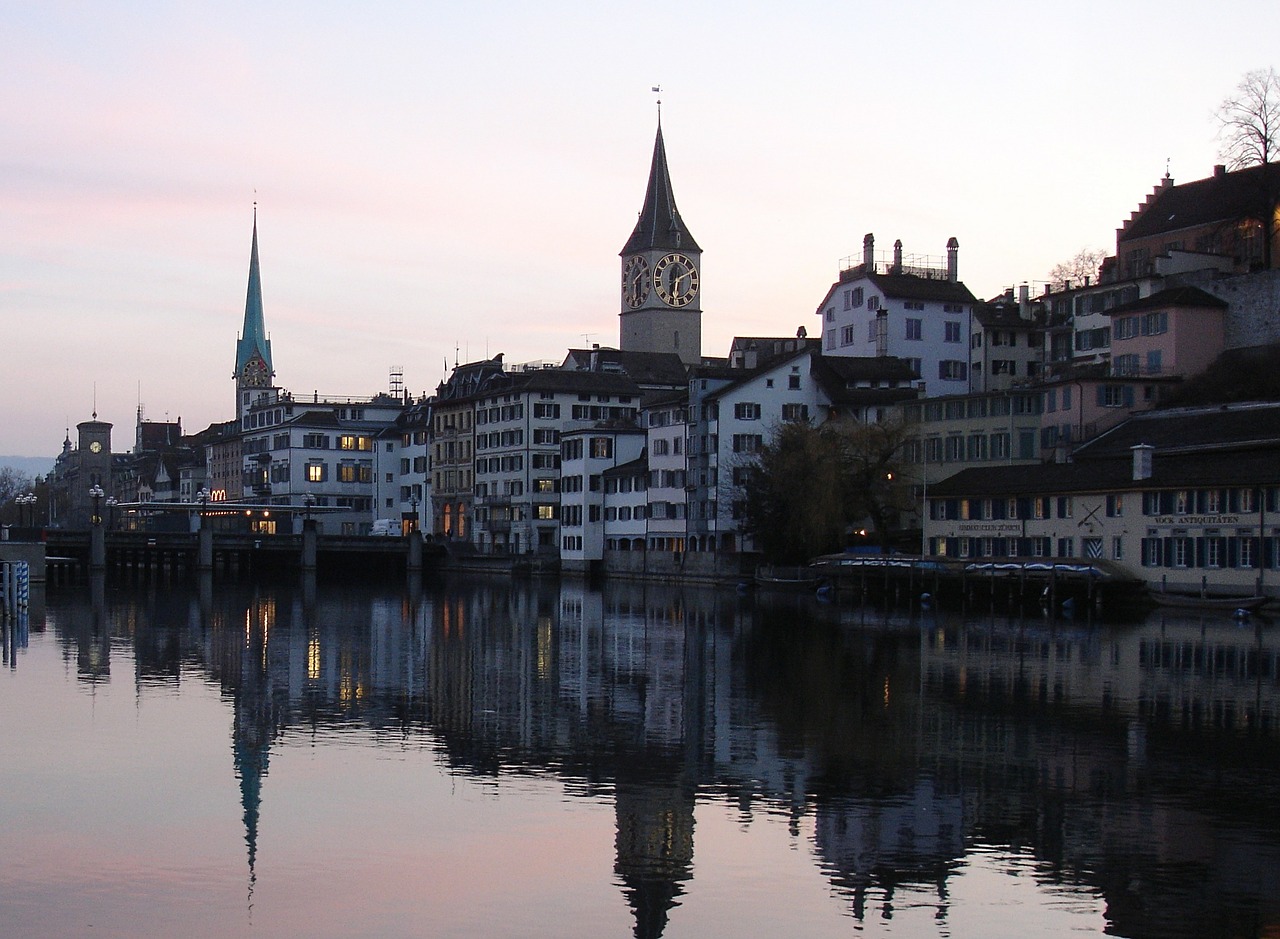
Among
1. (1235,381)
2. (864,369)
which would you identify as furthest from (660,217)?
(1235,381)

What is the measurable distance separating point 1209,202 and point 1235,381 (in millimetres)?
27621

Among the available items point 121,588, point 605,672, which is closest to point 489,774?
point 605,672

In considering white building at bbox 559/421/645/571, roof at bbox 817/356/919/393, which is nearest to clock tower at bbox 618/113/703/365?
white building at bbox 559/421/645/571

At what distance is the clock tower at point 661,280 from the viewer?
193m

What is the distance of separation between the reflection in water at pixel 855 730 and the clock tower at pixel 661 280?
397 feet

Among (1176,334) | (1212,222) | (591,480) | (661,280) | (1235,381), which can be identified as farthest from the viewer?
(661,280)

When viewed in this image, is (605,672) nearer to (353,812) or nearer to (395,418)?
(353,812)

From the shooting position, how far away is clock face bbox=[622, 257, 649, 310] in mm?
194250

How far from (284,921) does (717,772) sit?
11837 millimetres

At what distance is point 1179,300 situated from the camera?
100875mm

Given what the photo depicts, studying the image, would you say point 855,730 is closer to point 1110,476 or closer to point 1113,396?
point 1110,476

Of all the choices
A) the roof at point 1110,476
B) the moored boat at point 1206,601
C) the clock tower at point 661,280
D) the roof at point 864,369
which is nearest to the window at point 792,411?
the roof at point 864,369

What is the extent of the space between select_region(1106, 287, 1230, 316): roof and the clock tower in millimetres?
92029

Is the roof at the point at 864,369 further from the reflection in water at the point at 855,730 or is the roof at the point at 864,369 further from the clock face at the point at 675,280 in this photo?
the clock face at the point at 675,280
